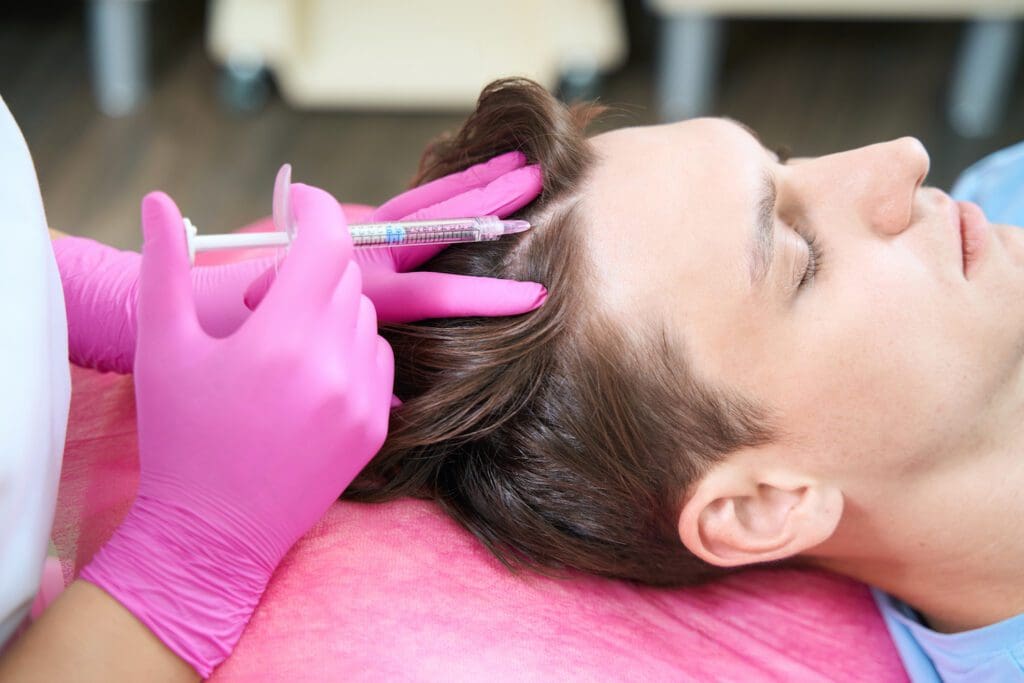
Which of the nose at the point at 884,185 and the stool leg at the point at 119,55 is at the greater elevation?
the nose at the point at 884,185

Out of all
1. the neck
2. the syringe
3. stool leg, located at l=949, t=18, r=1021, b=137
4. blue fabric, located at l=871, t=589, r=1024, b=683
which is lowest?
blue fabric, located at l=871, t=589, r=1024, b=683

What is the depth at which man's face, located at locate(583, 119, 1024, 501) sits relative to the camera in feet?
3.24

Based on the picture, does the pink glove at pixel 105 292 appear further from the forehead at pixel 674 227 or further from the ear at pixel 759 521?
the ear at pixel 759 521

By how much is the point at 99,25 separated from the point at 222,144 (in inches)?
15.6

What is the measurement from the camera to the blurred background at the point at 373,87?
8.18 ft

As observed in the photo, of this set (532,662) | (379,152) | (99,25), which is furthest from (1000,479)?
(99,25)

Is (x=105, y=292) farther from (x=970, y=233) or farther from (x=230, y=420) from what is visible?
(x=970, y=233)

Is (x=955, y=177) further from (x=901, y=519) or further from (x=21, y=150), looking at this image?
(x=21, y=150)

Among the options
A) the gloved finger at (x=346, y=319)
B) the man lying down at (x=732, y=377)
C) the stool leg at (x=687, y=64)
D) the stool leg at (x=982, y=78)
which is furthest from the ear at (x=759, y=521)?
the stool leg at (x=982, y=78)

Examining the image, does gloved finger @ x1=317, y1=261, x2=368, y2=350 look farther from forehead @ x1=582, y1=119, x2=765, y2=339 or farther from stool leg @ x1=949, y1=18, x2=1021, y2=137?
stool leg @ x1=949, y1=18, x2=1021, y2=137

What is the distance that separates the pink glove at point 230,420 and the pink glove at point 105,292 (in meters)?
0.21

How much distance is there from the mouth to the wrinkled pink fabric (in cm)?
40

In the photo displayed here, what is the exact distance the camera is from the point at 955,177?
2506mm

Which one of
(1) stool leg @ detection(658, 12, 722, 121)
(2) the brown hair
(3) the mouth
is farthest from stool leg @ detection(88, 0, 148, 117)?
(3) the mouth
